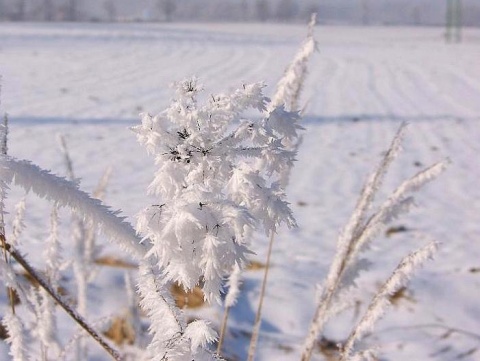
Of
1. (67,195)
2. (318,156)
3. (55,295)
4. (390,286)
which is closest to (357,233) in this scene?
(390,286)

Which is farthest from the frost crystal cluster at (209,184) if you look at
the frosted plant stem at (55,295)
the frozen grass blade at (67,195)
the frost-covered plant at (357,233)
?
the frost-covered plant at (357,233)

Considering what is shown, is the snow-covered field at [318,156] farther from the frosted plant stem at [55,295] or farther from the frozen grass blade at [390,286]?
the frozen grass blade at [390,286]

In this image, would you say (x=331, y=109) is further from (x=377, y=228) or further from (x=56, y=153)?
(x=377, y=228)

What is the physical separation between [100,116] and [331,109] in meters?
3.60

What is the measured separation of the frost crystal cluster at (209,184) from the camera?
60 centimetres

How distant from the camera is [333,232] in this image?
14.6 feet

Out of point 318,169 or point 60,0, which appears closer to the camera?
point 318,169

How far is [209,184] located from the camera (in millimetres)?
654

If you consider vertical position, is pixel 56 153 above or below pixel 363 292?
above

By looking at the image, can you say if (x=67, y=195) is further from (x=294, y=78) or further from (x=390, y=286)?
(x=294, y=78)

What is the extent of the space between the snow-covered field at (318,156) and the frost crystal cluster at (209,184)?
0.22ft

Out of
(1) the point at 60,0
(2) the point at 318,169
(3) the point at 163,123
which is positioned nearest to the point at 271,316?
(3) the point at 163,123

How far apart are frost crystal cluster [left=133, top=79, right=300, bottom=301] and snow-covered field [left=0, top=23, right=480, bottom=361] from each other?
2.6 inches

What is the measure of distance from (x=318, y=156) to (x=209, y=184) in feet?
20.5
